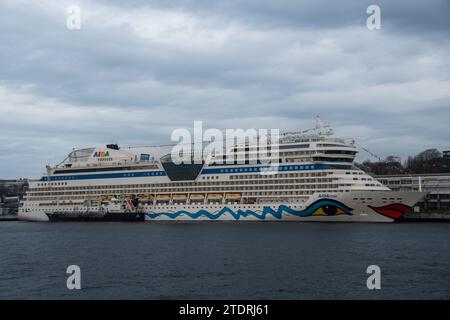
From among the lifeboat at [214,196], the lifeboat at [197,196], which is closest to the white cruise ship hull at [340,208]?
the lifeboat at [214,196]

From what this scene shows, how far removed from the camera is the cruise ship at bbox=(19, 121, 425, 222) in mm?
65125

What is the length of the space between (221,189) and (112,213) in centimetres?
1803

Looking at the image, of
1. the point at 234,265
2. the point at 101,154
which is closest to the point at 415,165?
the point at 101,154

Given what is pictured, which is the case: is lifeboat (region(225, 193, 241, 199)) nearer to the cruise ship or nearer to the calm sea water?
the cruise ship

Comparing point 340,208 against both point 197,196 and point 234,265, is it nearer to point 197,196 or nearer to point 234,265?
point 197,196

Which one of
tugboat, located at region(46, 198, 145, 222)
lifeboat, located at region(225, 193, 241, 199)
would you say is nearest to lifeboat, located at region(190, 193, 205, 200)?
lifeboat, located at region(225, 193, 241, 199)

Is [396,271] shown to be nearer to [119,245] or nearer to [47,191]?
[119,245]

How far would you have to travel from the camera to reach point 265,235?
51375 millimetres

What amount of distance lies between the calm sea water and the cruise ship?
10.4 metres

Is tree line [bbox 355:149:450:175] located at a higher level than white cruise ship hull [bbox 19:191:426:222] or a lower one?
higher

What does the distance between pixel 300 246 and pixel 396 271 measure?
1106 centimetres
